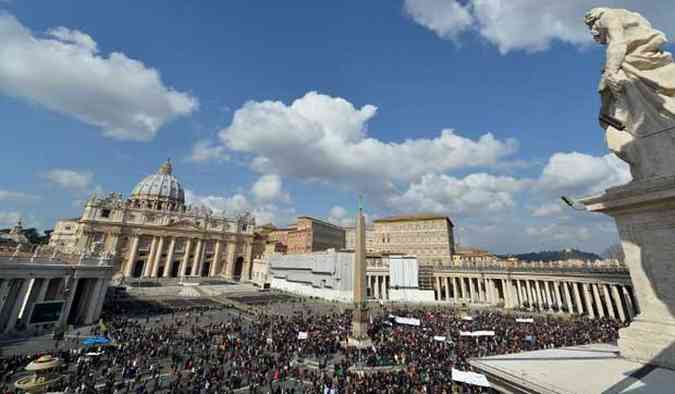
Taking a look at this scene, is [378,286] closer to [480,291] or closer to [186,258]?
[480,291]

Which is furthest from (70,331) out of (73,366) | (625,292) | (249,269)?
(249,269)

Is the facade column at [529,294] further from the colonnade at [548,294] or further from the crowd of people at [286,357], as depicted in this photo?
the crowd of people at [286,357]

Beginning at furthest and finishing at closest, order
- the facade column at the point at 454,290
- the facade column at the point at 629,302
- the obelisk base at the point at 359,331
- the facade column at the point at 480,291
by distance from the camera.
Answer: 1. the facade column at the point at 454,290
2. the facade column at the point at 480,291
3. the facade column at the point at 629,302
4. the obelisk base at the point at 359,331

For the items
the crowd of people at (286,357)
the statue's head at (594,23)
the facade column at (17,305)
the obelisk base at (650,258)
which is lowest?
the crowd of people at (286,357)

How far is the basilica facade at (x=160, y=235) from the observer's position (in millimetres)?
75113

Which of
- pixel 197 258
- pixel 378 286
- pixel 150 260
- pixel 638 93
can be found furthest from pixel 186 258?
pixel 638 93

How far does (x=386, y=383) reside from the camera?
15.0 meters

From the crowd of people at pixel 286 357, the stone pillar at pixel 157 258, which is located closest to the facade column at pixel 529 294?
the crowd of people at pixel 286 357

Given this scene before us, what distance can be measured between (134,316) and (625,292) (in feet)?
193

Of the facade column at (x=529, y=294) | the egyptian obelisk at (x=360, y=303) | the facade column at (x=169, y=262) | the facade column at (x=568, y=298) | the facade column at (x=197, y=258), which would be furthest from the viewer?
the facade column at (x=197, y=258)

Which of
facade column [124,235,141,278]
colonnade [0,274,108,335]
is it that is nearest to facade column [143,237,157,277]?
facade column [124,235,141,278]

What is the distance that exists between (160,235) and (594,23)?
95.5m

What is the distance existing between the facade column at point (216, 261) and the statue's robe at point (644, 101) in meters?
98.3

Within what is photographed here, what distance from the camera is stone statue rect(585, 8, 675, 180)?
4.77m
